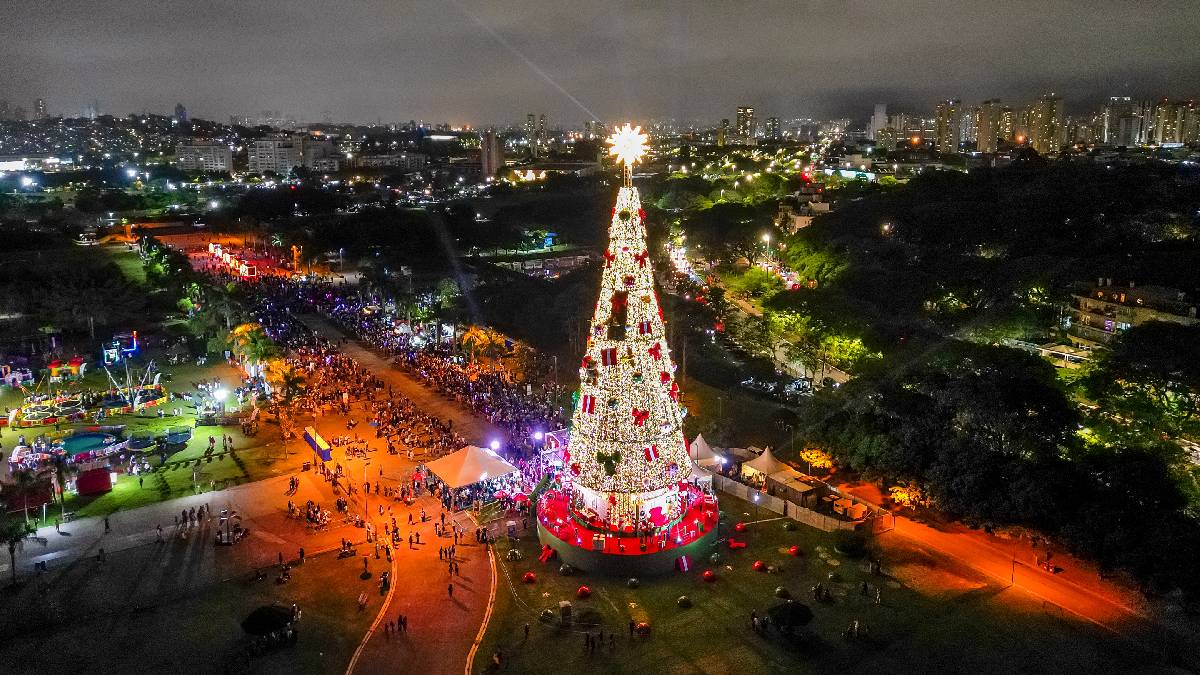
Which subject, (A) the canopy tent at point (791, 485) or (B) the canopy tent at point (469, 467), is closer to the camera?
(A) the canopy tent at point (791, 485)

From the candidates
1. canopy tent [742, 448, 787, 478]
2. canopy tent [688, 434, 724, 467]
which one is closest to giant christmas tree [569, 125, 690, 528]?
canopy tent [742, 448, 787, 478]

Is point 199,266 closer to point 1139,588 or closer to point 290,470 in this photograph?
point 290,470

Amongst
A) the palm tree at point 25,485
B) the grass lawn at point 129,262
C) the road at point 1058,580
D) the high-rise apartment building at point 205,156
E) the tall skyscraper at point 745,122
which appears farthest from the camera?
the tall skyscraper at point 745,122

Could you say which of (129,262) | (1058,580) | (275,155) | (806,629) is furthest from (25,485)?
(275,155)

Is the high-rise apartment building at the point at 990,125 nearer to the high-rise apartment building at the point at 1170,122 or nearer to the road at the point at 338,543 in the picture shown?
the high-rise apartment building at the point at 1170,122

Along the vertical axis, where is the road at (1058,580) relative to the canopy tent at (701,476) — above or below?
below

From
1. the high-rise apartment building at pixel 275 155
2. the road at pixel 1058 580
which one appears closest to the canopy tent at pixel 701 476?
the road at pixel 1058 580
